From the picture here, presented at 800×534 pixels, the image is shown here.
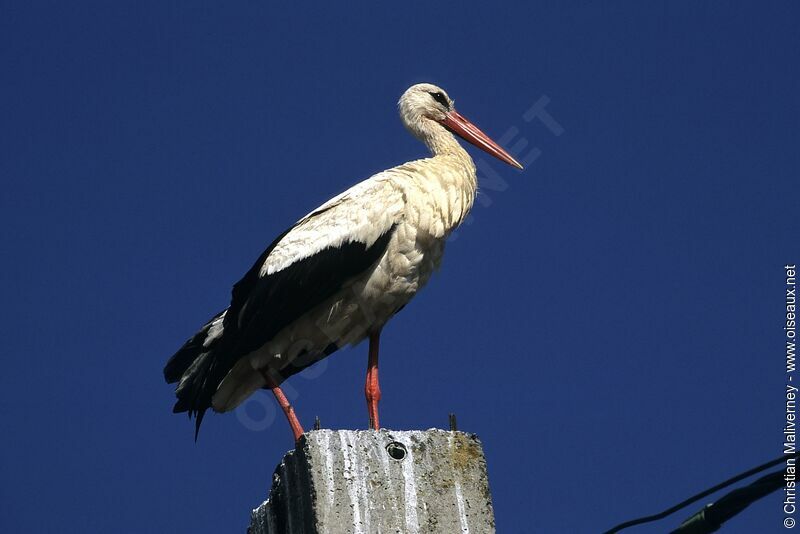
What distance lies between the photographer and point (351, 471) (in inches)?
166

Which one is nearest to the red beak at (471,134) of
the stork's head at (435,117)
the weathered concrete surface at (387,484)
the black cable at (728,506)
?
the stork's head at (435,117)

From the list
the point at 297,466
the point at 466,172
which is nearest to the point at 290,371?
the point at 466,172

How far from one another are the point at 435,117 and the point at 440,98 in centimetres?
15

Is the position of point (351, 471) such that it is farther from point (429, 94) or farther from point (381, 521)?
point (429, 94)

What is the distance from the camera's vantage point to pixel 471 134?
350 inches

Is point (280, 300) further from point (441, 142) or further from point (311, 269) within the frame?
point (441, 142)

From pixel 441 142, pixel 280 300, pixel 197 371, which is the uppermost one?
pixel 441 142

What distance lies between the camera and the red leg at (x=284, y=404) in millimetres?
6957

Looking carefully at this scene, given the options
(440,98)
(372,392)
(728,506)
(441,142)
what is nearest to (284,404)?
(372,392)

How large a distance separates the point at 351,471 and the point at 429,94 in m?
5.09

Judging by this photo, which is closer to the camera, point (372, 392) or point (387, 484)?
point (387, 484)

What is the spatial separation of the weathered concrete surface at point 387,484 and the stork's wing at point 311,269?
280 centimetres

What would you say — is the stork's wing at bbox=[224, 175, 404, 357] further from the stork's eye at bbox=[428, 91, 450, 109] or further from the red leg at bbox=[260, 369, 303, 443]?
the stork's eye at bbox=[428, 91, 450, 109]

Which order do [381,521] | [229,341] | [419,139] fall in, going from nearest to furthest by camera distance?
[381,521], [229,341], [419,139]
